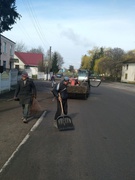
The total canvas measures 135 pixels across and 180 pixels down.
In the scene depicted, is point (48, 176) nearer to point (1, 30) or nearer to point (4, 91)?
point (4, 91)

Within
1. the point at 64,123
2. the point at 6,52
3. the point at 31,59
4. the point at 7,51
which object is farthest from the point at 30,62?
the point at 64,123

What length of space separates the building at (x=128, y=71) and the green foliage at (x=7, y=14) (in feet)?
186

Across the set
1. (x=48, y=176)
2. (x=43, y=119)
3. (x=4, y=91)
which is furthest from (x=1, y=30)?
(x=48, y=176)

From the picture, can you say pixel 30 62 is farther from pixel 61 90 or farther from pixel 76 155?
pixel 76 155

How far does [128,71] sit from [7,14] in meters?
60.4

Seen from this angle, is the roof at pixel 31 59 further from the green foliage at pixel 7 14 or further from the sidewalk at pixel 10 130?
the sidewalk at pixel 10 130

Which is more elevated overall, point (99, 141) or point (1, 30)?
point (1, 30)

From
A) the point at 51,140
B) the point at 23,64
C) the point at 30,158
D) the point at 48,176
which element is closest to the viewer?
the point at 48,176

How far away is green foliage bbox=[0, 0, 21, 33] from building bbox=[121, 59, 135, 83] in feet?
186

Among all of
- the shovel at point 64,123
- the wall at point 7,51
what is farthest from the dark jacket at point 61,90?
the wall at point 7,51

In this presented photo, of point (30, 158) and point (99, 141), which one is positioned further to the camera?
point (99, 141)

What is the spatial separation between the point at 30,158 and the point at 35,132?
2259 mm

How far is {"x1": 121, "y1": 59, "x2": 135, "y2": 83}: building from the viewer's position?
72375 millimetres

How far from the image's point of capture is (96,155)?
5.86m
